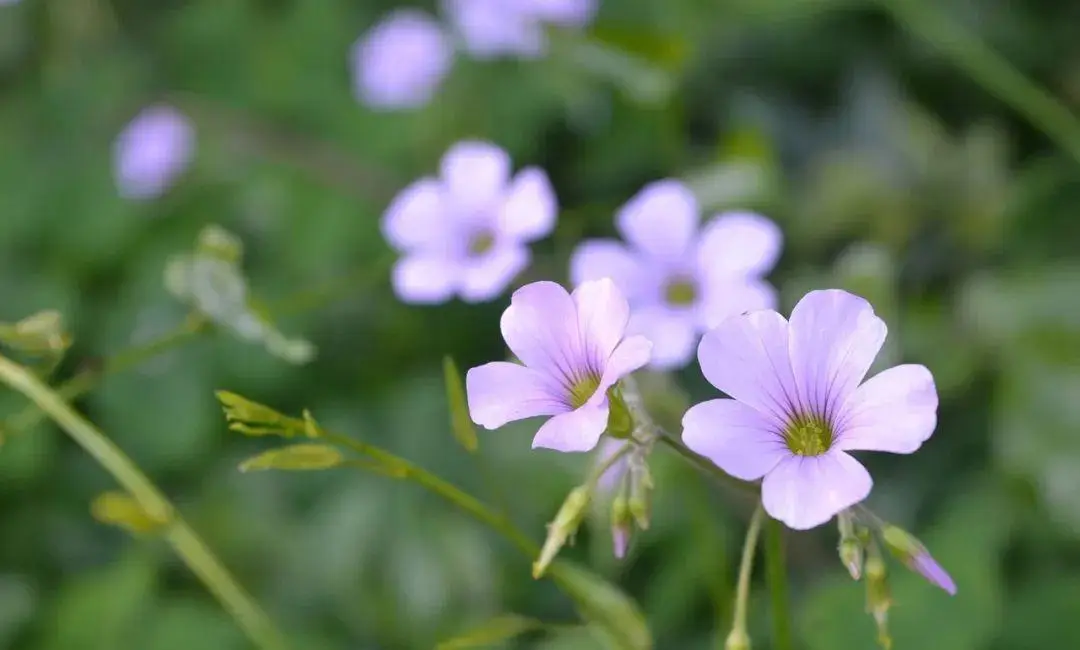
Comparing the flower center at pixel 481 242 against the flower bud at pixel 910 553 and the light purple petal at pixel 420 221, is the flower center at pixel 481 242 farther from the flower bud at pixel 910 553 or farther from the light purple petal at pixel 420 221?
the flower bud at pixel 910 553

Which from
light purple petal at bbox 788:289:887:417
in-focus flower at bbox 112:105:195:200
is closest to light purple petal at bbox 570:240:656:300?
light purple petal at bbox 788:289:887:417

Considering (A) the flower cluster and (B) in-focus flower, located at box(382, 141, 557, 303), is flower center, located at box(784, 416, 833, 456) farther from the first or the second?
(A) the flower cluster

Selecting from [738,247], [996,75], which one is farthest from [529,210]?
[996,75]

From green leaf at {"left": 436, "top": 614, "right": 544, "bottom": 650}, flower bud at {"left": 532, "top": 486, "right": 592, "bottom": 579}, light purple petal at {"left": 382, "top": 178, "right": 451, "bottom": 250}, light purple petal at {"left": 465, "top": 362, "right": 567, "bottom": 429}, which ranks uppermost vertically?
light purple petal at {"left": 465, "top": 362, "right": 567, "bottom": 429}

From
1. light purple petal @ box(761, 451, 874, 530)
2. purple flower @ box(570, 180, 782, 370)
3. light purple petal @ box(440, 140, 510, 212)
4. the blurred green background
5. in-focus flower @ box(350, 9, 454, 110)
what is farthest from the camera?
in-focus flower @ box(350, 9, 454, 110)

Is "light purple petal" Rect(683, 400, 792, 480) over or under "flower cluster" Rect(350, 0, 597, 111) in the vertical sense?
over
